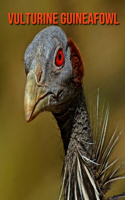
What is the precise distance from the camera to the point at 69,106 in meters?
1.42

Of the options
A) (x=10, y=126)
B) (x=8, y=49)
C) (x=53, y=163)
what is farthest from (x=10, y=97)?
(x=53, y=163)

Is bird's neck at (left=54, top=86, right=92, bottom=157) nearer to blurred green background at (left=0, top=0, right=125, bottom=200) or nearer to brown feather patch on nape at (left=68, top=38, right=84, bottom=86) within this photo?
brown feather patch on nape at (left=68, top=38, right=84, bottom=86)

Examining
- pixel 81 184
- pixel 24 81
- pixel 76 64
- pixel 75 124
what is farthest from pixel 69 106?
pixel 24 81

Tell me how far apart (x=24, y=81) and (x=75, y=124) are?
1.58 meters

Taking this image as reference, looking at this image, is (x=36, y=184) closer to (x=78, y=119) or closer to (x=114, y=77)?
(x=114, y=77)

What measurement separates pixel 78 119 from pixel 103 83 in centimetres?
139

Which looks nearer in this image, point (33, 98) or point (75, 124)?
point (33, 98)

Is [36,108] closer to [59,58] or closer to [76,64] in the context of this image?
[59,58]

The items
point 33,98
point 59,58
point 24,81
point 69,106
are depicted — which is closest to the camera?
point 33,98

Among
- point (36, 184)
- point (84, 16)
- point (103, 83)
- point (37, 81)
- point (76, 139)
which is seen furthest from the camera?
point (36, 184)

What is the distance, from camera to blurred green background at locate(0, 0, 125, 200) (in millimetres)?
2760

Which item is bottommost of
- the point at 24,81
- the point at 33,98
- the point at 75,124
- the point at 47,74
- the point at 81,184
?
the point at 81,184

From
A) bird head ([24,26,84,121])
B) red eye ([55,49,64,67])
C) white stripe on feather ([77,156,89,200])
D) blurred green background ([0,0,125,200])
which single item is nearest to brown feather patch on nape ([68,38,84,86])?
bird head ([24,26,84,121])

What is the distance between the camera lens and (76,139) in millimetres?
1412
